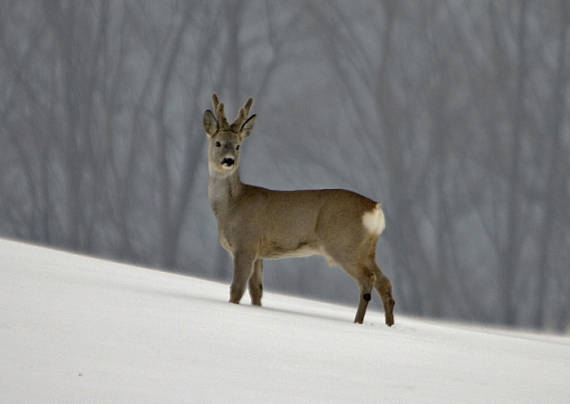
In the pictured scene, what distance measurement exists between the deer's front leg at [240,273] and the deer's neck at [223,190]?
1.55 ft

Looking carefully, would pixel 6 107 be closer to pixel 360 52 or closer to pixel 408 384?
pixel 360 52

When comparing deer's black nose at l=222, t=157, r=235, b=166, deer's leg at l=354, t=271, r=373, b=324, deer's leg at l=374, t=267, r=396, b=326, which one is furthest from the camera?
deer's black nose at l=222, t=157, r=235, b=166

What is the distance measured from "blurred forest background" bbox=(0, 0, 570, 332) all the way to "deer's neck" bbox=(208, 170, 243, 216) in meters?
6.00

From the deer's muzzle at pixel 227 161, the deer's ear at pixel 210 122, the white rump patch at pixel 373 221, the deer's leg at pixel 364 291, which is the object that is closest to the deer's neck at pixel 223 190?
the deer's muzzle at pixel 227 161

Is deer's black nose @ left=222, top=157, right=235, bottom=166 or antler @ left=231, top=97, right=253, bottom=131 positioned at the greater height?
antler @ left=231, top=97, right=253, bottom=131

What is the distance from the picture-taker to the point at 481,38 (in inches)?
507

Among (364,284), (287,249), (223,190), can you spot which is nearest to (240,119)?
(223,190)

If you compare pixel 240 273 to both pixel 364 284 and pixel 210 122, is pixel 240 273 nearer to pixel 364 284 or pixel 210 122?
pixel 364 284

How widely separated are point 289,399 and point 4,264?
2745 mm

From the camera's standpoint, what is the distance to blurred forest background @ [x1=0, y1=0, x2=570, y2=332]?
12227 millimetres

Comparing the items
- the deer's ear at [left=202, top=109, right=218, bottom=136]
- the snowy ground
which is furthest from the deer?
the snowy ground

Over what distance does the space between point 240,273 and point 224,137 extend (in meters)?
0.96

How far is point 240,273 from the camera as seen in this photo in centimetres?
588

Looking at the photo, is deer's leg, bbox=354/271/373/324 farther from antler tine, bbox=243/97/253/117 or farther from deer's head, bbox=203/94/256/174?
antler tine, bbox=243/97/253/117
